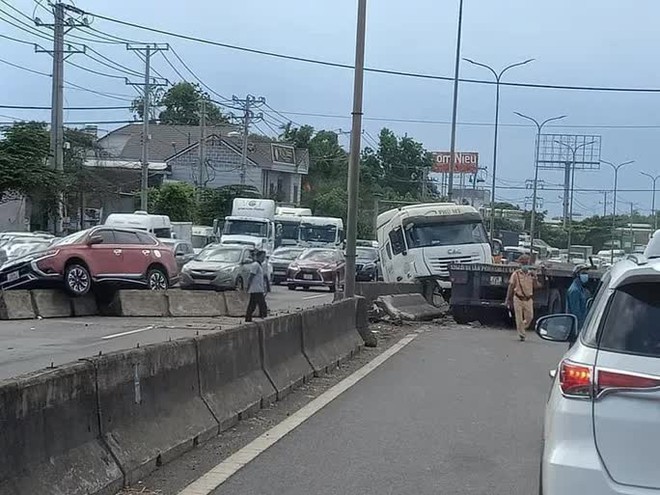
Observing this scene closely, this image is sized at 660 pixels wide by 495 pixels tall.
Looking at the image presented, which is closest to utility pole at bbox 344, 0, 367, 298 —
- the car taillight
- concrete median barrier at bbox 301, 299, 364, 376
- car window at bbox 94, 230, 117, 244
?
concrete median barrier at bbox 301, 299, 364, 376

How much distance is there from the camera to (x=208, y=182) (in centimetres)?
8194

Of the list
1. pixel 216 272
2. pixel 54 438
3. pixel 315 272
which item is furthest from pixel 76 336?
pixel 315 272

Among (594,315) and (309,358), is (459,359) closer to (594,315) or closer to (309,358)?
(309,358)

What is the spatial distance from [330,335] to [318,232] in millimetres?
33716

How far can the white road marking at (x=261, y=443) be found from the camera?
23.5 feet

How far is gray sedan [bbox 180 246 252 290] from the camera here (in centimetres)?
2875

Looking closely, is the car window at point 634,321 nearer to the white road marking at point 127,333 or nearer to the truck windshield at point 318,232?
the white road marking at point 127,333

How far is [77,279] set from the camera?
921 inches

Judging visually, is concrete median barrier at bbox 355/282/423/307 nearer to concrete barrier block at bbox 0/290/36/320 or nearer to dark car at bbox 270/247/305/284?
concrete barrier block at bbox 0/290/36/320

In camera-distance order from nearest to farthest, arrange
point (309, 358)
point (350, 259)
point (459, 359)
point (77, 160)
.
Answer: point (309, 358) → point (459, 359) → point (350, 259) → point (77, 160)

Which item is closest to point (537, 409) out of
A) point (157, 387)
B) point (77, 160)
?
point (157, 387)

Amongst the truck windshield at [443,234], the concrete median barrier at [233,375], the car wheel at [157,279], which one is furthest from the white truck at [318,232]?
the concrete median barrier at [233,375]

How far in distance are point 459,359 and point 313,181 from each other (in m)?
84.8

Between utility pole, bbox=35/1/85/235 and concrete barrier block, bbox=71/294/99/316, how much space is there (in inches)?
613
